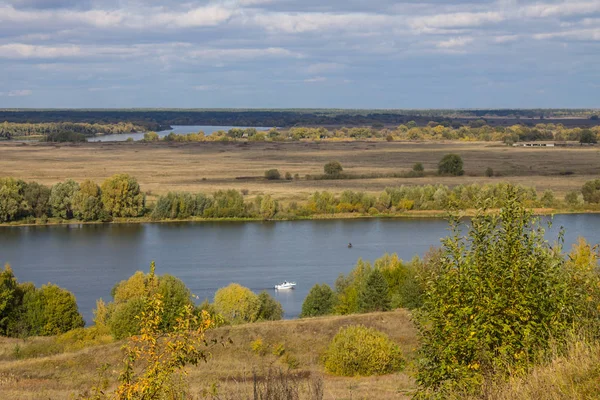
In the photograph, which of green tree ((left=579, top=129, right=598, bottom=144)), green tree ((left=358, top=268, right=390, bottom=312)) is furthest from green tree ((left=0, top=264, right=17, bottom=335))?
green tree ((left=579, top=129, right=598, bottom=144))

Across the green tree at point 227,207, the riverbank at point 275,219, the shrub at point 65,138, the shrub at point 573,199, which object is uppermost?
the shrub at point 65,138

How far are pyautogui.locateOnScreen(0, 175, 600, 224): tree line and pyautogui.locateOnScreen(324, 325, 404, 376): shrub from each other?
21.5 metres

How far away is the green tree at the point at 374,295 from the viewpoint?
58.6ft

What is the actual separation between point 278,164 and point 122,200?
71.5 feet

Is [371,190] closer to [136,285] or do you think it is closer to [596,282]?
[136,285]

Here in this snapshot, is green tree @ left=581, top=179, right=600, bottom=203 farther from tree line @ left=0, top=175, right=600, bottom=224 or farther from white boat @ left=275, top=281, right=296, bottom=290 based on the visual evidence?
white boat @ left=275, top=281, right=296, bottom=290

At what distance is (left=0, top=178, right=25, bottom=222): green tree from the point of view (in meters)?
33.7

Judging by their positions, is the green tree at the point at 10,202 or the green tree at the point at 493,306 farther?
the green tree at the point at 10,202

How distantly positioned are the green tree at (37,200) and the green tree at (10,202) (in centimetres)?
28

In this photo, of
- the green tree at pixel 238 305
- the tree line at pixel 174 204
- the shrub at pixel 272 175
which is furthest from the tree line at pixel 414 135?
the green tree at pixel 238 305

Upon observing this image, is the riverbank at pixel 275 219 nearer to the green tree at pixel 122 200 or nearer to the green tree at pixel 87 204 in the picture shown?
the green tree at pixel 87 204

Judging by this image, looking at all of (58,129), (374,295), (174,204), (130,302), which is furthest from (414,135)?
(130,302)

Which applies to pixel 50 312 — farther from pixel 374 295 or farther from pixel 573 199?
pixel 573 199

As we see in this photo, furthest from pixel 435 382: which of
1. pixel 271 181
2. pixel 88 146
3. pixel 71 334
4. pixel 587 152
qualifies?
pixel 88 146
